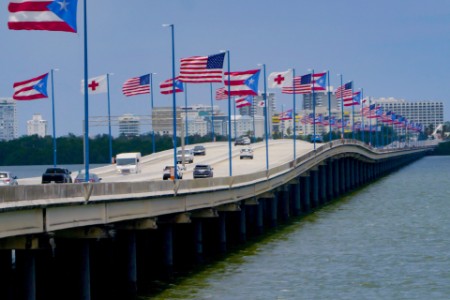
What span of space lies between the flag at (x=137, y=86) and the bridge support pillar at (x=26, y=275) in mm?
51768

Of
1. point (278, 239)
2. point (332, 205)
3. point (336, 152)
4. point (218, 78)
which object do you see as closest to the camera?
point (218, 78)

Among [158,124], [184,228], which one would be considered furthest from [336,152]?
[184,228]

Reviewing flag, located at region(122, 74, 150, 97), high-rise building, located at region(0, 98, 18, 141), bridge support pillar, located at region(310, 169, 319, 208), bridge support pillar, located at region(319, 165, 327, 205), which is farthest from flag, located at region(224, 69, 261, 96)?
high-rise building, located at region(0, 98, 18, 141)

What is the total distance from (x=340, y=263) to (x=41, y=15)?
23669 mm

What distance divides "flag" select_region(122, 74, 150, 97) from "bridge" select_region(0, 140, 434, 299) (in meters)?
12.8

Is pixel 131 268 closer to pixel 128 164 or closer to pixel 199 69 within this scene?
pixel 199 69

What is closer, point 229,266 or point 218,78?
point 229,266

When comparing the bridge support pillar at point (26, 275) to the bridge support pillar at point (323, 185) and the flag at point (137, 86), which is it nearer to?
the flag at point (137, 86)

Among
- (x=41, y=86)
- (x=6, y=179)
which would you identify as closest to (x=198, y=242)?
(x=6, y=179)

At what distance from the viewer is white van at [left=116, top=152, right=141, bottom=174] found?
88.8 m

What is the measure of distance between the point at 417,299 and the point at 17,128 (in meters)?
86.8

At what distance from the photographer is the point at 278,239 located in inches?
2549

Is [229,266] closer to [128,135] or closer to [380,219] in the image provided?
[380,219]

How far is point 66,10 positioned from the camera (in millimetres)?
33781
